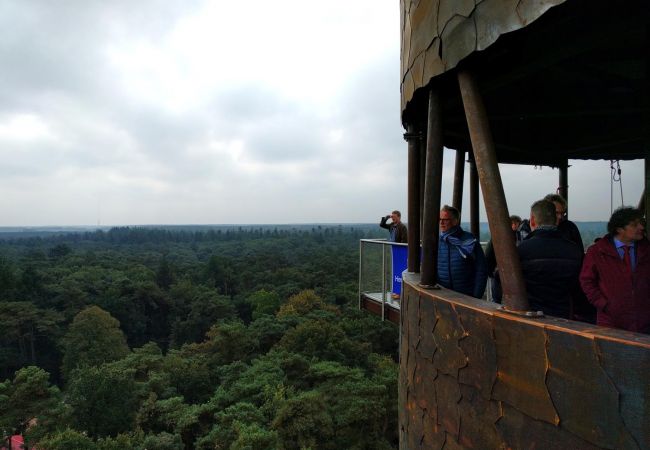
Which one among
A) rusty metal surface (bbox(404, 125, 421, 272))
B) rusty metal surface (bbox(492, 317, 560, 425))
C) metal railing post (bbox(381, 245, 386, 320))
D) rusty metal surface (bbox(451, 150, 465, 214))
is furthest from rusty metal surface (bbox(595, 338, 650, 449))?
rusty metal surface (bbox(451, 150, 465, 214))

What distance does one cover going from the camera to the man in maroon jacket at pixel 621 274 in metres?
2.40

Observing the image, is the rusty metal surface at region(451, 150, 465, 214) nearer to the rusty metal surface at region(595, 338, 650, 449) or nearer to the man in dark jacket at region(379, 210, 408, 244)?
the man in dark jacket at region(379, 210, 408, 244)

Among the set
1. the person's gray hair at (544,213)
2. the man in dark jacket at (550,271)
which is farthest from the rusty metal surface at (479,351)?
the person's gray hair at (544,213)

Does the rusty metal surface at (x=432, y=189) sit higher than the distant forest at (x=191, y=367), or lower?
higher

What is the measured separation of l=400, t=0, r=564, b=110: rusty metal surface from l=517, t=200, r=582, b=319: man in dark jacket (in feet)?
4.15

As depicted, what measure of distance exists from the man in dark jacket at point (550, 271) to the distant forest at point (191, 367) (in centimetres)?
1684

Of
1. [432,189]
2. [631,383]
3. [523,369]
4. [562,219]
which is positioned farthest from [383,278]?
[631,383]

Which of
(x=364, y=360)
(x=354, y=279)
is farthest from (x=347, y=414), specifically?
(x=354, y=279)

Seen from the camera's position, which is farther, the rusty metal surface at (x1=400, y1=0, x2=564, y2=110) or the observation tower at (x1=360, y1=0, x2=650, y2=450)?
the rusty metal surface at (x1=400, y1=0, x2=564, y2=110)

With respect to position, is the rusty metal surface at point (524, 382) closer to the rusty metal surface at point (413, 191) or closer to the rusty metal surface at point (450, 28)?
the rusty metal surface at point (413, 191)

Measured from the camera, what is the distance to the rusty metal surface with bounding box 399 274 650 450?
172 cm

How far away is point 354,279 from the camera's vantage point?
211 feet

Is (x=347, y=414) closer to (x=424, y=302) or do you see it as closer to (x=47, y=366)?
(x=424, y=302)

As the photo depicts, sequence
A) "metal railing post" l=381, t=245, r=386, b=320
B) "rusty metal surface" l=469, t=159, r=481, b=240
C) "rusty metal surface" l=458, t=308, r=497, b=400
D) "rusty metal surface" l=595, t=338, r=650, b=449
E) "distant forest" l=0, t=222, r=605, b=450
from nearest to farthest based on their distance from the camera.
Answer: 1. "rusty metal surface" l=595, t=338, r=650, b=449
2. "rusty metal surface" l=458, t=308, r=497, b=400
3. "metal railing post" l=381, t=245, r=386, b=320
4. "rusty metal surface" l=469, t=159, r=481, b=240
5. "distant forest" l=0, t=222, r=605, b=450
